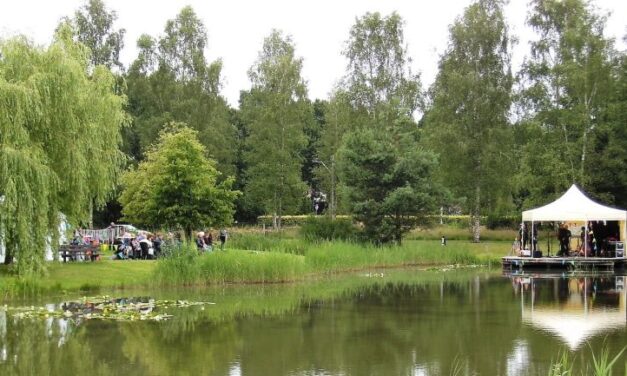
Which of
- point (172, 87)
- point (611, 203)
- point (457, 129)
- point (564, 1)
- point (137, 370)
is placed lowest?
point (137, 370)

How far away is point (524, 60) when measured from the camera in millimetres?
48094

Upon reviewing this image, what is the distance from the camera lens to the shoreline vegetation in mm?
23812

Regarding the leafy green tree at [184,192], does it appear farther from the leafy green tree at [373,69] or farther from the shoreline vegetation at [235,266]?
the leafy green tree at [373,69]

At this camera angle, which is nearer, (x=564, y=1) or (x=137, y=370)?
(x=137, y=370)

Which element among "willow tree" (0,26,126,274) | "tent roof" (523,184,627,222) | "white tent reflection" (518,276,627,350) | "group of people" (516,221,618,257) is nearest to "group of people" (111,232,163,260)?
"willow tree" (0,26,126,274)

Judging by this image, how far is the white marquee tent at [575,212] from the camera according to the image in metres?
34.2

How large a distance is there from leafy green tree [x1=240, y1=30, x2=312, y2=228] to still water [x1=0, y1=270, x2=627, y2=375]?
27.1 meters

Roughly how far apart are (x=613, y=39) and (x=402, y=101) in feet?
46.3

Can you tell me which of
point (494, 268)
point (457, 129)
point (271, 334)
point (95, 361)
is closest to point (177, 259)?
point (271, 334)

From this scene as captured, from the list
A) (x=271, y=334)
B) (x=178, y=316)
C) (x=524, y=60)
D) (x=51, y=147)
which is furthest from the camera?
(x=524, y=60)

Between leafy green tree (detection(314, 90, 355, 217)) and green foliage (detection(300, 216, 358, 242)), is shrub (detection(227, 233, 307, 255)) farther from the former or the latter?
leafy green tree (detection(314, 90, 355, 217))

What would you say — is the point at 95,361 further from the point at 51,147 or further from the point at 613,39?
the point at 613,39

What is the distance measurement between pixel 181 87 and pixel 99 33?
21.0 ft

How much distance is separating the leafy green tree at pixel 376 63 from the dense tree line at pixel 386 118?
0.29 feet
